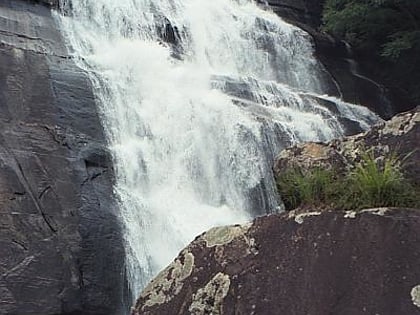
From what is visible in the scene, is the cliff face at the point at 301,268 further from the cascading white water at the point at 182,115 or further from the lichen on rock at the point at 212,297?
the cascading white water at the point at 182,115

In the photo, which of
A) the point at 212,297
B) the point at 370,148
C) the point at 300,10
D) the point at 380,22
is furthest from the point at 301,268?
the point at 300,10

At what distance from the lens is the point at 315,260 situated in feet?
11.4

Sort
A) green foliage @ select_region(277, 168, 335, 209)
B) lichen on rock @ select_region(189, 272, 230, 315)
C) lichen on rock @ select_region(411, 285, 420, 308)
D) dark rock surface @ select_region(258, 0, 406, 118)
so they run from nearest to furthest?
lichen on rock @ select_region(411, 285, 420, 308), lichen on rock @ select_region(189, 272, 230, 315), green foliage @ select_region(277, 168, 335, 209), dark rock surface @ select_region(258, 0, 406, 118)

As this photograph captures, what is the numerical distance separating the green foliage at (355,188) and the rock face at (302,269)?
0.19 meters

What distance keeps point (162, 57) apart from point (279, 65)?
15.7 ft

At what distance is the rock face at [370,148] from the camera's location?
4.28 m

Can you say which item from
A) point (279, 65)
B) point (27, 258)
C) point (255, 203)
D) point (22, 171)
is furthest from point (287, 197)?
point (279, 65)

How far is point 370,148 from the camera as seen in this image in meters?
4.54

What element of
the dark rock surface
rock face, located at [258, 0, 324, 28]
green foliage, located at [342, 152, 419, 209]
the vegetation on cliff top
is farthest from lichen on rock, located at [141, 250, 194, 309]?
rock face, located at [258, 0, 324, 28]

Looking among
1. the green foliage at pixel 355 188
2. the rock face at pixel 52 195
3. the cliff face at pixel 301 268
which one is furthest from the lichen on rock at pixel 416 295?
the rock face at pixel 52 195

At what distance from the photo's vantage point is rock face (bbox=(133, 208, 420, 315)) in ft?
10.8

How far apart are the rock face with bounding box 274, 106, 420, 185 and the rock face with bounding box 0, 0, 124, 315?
598cm

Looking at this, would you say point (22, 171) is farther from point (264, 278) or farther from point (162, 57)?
point (264, 278)

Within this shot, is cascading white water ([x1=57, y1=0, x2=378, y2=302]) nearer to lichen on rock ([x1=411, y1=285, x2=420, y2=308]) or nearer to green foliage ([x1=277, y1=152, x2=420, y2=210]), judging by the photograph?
green foliage ([x1=277, y1=152, x2=420, y2=210])
